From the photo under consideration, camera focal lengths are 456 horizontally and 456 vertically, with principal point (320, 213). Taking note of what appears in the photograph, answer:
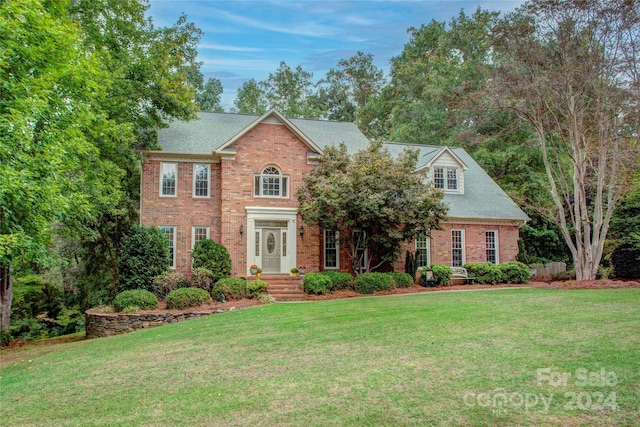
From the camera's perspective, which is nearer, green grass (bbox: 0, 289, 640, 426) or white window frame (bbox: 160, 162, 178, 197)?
green grass (bbox: 0, 289, 640, 426)

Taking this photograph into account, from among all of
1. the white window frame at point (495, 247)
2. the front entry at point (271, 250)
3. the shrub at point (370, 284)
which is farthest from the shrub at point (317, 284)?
the white window frame at point (495, 247)

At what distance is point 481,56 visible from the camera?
40.8 meters

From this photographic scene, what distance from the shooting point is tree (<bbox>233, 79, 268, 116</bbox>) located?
40.6 meters

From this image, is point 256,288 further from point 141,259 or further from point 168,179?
point 168,179

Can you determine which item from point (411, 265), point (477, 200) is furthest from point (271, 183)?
point (477, 200)

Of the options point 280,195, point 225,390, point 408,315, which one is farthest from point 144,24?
point 225,390

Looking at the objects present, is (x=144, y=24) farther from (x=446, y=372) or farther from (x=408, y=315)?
(x=446, y=372)

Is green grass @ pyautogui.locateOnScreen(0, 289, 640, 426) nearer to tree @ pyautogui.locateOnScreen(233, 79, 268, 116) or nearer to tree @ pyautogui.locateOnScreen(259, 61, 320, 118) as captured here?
tree @ pyautogui.locateOnScreen(233, 79, 268, 116)

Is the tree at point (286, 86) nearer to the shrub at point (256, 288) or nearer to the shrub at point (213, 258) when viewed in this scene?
the shrub at point (213, 258)

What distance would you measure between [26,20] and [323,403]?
34.9ft

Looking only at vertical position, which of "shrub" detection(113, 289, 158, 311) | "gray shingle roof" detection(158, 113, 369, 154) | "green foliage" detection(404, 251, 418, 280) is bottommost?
"shrub" detection(113, 289, 158, 311)

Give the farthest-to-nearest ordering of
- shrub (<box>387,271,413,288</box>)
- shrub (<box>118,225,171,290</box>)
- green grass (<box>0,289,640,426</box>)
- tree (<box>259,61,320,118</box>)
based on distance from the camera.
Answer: tree (<box>259,61,320,118</box>)
shrub (<box>387,271,413,288</box>)
shrub (<box>118,225,171,290</box>)
green grass (<box>0,289,640,426</box>)

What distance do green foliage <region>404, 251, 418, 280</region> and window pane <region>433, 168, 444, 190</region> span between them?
471 cm

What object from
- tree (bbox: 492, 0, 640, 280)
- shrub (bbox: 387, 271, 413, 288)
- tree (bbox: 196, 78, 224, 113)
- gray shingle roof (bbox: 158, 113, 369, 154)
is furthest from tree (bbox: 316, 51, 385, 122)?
shrub (bbox: 387, 271, 413, 288)
